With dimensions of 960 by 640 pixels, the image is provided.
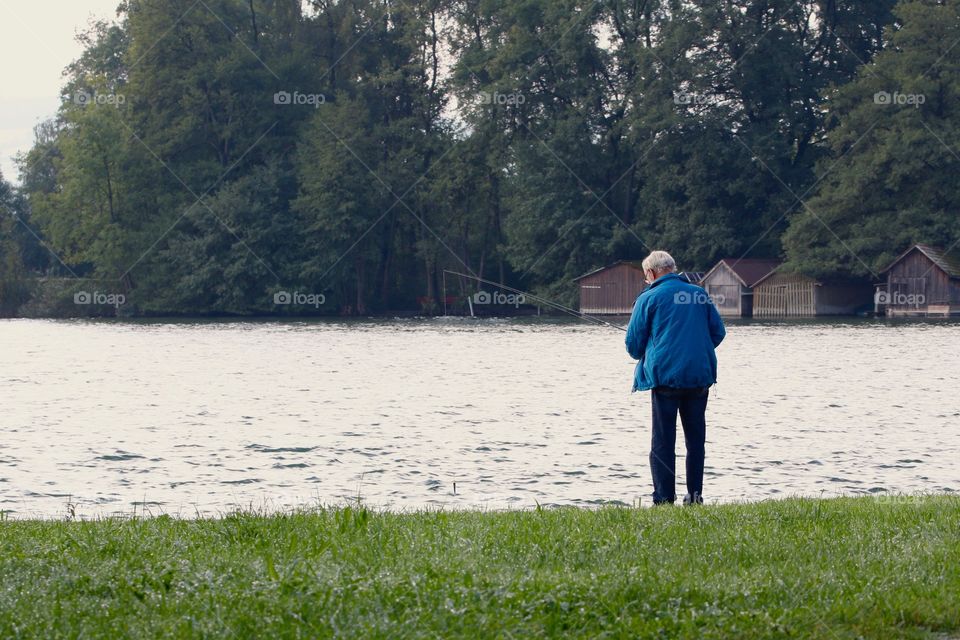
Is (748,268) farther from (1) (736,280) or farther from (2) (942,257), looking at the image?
(2) (942,257)

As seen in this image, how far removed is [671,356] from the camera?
11.8m

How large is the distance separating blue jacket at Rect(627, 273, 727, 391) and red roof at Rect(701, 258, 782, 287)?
71.6 m

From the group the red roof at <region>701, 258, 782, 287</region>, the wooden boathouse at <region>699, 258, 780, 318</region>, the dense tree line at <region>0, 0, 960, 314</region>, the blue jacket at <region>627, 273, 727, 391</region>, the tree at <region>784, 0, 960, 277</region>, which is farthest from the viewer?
the wooden boathouse at <region>699, 258, 780, 318</region>

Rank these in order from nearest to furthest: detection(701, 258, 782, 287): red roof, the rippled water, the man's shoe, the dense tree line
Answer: the man's shoe → the rippled water → the dense tree line → detection(701, 258, 782, 287): red roof

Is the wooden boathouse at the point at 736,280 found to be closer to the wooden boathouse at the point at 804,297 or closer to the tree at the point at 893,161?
the wooden boathouse at the point at 804,297

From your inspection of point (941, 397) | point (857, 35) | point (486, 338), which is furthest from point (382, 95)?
point (941, 397)

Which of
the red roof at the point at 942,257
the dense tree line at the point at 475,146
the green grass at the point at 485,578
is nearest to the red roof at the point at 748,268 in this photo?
the dense tree line at the point at 475,146

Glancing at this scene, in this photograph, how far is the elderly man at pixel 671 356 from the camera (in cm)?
1176

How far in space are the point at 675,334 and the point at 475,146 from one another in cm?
8130

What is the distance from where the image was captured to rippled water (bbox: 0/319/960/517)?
15.2 metres

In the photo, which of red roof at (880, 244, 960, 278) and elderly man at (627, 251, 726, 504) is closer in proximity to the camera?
elderly man at (627, 251, 726, 504)

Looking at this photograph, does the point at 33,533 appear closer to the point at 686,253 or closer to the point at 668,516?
the point at 668,516

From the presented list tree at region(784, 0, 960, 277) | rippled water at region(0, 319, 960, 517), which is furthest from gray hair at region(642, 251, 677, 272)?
tree at region(784, 0, 960, 277)

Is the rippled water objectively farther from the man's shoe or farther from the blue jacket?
the blue jacket
